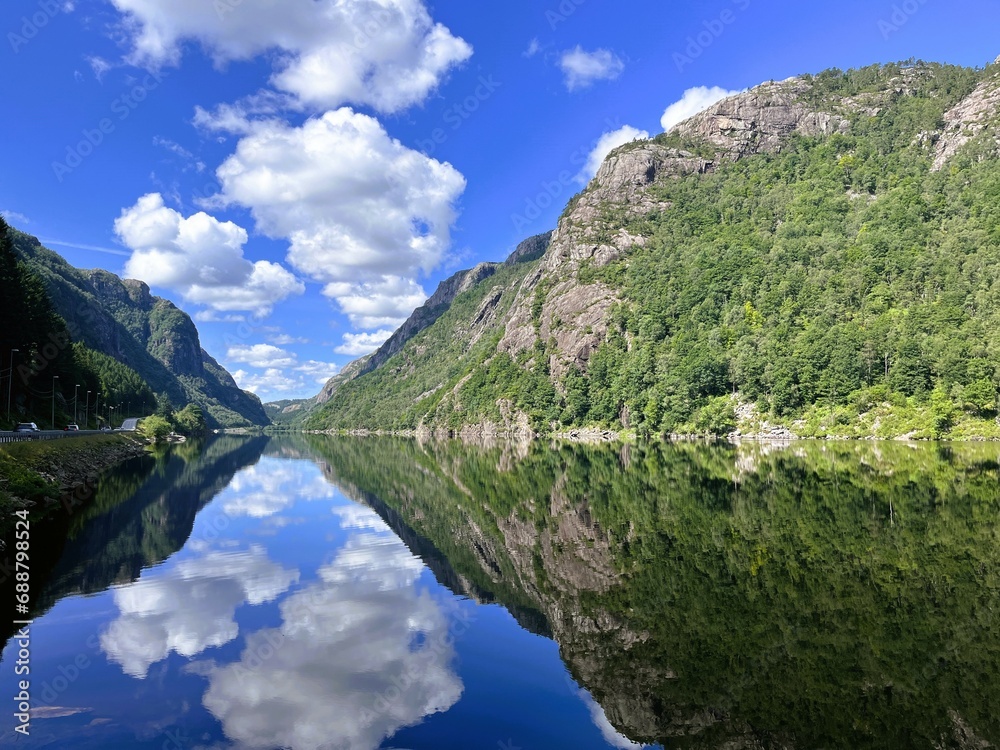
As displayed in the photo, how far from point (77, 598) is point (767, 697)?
23114 mm

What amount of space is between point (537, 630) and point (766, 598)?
7.48 m

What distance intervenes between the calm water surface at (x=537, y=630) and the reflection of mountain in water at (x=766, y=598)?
3.2 inches

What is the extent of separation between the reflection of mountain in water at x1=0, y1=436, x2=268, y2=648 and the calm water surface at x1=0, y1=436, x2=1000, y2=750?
21cm

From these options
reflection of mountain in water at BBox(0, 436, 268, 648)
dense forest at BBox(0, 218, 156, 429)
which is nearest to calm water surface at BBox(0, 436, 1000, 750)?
reflection of mountain in water at BBox(0, 436, 268, 648)

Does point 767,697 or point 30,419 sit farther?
point 30,419

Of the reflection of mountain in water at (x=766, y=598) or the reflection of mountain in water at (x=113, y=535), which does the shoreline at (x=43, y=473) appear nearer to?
the reflection of mountain in water at (x=113, y=535)

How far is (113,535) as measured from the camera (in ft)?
103

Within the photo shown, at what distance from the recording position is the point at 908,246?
443 feet

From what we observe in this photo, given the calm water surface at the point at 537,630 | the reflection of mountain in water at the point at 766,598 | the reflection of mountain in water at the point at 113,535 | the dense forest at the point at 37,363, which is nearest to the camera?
the reflection of mountain in water at the point at 766,598

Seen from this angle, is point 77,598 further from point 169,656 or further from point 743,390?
point 743,390

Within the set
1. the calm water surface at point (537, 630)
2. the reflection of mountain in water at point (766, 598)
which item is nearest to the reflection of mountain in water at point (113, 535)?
the calm water surface at point (537, 630)

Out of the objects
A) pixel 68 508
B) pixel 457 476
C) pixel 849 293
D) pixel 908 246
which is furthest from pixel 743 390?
pixel 68 508

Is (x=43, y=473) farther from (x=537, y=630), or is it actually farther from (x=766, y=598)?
(x=766, y=598)

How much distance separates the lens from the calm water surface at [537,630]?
1141cm
